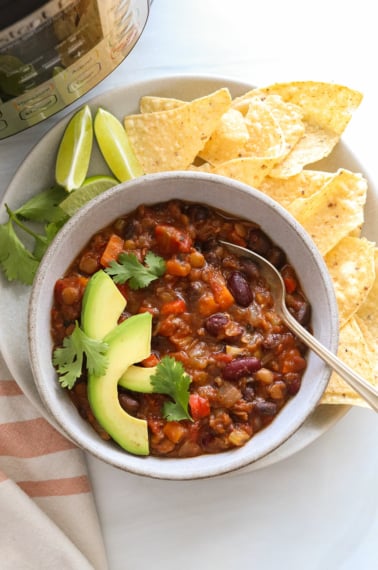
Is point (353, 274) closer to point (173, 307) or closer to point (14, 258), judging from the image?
point (173, 307)

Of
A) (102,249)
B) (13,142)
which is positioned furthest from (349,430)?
(13,142)

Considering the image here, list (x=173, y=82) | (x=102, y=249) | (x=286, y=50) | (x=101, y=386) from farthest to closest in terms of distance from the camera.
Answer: (x=286, y=50) < (x=173, y=82) < (x=102, y=249) < (x=101, y=386)

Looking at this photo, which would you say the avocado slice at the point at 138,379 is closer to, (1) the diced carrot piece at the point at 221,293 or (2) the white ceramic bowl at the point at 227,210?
(2) the white ceramic bowl at the point at 227,210

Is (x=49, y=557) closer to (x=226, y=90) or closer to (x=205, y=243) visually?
(x=205, y=243)

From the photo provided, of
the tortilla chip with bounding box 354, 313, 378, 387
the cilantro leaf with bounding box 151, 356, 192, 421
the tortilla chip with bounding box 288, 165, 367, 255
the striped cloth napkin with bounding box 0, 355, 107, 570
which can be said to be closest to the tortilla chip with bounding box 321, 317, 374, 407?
the tortilla chip with bounding box 354, 313, 378, 387

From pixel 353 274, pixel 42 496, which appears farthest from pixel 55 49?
pixel 42 496

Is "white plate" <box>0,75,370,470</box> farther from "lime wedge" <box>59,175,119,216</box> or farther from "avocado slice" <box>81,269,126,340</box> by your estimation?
"avocado slice" <box>81,269,126,340</box>
